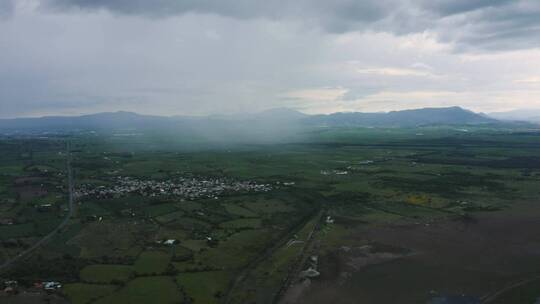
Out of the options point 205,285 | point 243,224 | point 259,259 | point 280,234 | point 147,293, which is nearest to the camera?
point 147,293

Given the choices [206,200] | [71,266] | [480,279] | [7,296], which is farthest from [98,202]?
[480,279]

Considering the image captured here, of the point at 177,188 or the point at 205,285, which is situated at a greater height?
the point at 177,188

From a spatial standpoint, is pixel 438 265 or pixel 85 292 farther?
pixel 438 265

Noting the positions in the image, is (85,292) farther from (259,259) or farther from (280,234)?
(280,234)

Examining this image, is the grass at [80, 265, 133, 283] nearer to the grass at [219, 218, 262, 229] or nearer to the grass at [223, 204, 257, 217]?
the grass at [219, 218, 262, 229]

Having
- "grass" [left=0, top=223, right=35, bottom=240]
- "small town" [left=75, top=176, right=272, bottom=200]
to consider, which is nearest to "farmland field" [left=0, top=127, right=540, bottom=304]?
"grass" [left=0, top=223, right=35, bottom=240]

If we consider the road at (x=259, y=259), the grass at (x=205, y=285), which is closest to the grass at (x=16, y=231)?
the grass at (x=205, y=285)

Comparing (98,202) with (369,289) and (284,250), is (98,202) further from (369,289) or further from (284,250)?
(369,289)

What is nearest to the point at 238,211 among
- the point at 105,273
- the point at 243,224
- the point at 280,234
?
the point at 243,224
